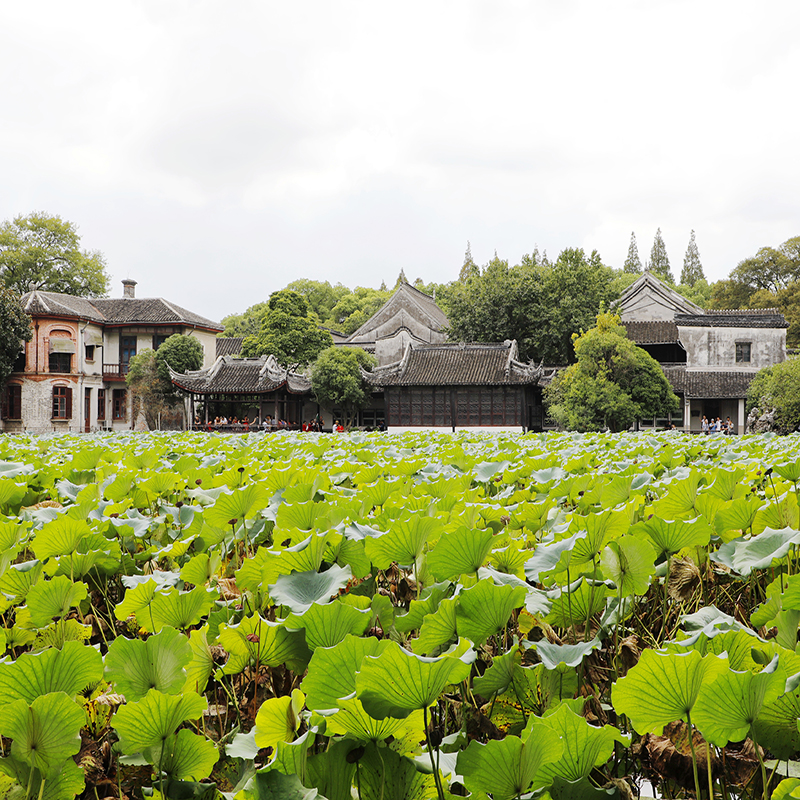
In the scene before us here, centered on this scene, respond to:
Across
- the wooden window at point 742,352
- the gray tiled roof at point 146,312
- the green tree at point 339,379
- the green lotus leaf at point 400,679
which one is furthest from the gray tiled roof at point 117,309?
the green lotus leaf at point 400,679

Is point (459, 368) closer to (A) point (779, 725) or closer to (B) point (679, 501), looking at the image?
(B) point (679, 501)

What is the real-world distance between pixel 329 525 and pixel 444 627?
27.8 inches

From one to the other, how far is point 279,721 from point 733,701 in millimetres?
557

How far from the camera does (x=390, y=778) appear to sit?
31.5 inches

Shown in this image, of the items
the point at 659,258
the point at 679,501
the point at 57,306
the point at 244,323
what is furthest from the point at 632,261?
the point at 679,501

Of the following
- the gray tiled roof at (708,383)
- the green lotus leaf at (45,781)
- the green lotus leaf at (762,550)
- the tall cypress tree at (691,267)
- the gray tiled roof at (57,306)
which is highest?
the tall cypress tree at (691,267)

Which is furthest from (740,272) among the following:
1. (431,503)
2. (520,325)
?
(431,503)

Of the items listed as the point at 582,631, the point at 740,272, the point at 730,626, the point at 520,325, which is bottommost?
the point at 582,631

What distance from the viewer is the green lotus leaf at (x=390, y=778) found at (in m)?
0.80

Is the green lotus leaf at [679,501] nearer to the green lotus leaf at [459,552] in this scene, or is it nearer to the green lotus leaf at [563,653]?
the green lotus leaf at [459,552]

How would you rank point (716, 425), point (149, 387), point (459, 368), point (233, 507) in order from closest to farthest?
1. point (233, 507)
2. point (716, 425)
3. point (459, 368)
4. point (149, 387)

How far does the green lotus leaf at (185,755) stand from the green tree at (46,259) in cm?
4229

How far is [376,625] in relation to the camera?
4.41 ft

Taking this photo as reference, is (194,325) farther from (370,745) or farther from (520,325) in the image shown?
(370,745)
